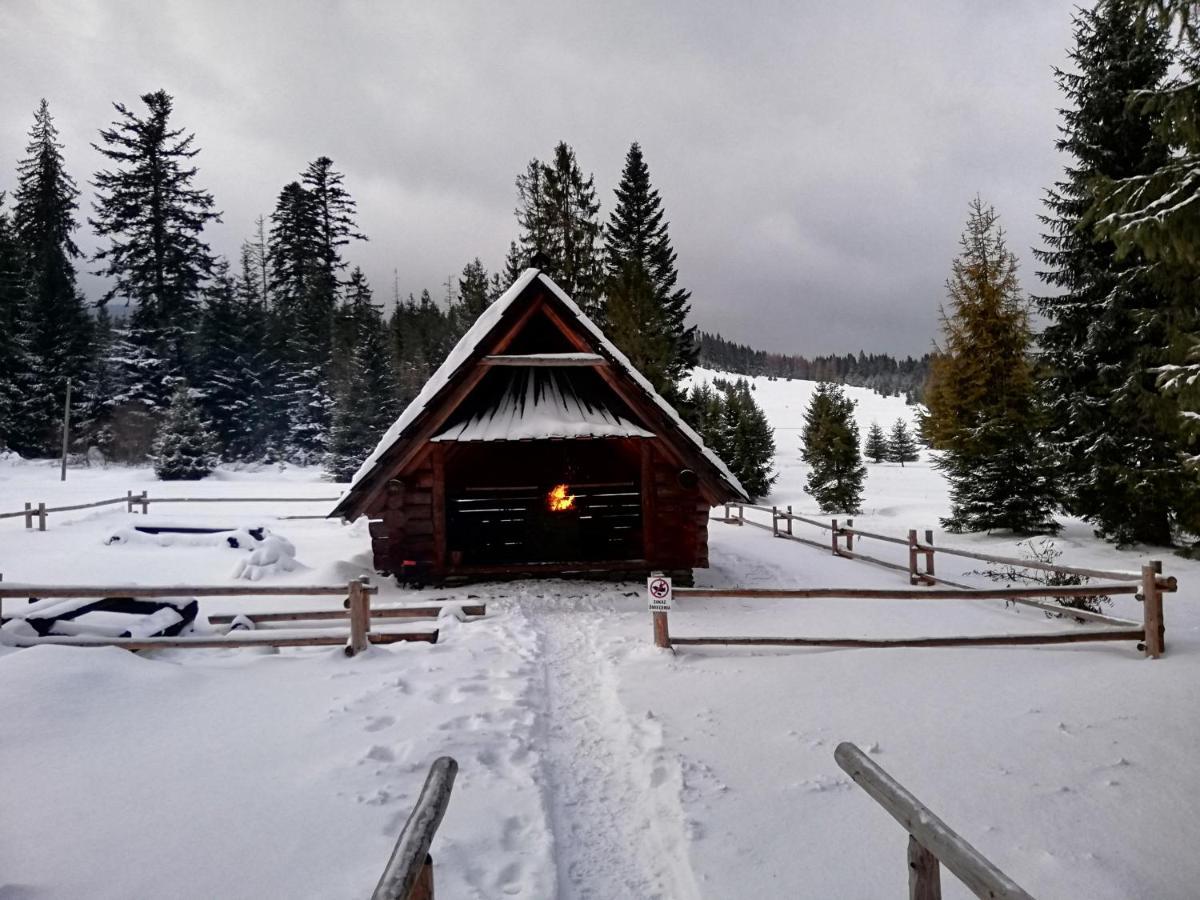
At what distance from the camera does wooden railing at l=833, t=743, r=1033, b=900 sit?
5.57ft

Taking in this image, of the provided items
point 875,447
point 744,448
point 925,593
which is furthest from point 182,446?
point 875,447

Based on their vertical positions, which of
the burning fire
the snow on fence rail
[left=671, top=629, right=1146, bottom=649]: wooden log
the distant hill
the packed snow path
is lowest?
the packed snow path

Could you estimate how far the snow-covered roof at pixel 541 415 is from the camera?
34.6ft

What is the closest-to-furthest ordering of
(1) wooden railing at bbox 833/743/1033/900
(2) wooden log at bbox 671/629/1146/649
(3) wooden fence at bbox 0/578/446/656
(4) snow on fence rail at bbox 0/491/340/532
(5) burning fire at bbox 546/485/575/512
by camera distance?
(1) wooden railing at bbox 833/743/1033/900 → (3) wooden fence at bbox 0/578/446/656 → (2) wooden log at bbox 671/629/1146/649 → (5) burning fire at bbox 546/485/575/512 → (4) snow on fence rail at bbox 0/491/340/532

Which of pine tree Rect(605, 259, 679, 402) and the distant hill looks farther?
the distant hill

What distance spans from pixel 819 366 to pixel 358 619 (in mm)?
187139

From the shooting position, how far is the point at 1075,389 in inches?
685

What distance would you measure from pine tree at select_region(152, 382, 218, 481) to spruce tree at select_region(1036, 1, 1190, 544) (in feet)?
125

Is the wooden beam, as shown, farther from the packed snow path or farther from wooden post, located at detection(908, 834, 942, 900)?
wooden post, located at detection(908, 834, 942, 900)

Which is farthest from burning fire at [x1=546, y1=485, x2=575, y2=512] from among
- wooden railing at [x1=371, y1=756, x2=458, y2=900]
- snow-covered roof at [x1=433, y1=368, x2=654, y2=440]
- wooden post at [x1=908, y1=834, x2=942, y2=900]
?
wooden post at [x1=908, y1=834, x2=942, y2=900]

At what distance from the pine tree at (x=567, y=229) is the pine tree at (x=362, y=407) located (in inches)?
566

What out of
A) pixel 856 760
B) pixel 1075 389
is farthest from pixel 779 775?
pixel 1075 389

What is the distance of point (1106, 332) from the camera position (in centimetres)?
1639

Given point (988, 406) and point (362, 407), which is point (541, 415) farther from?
point (362, 407)
